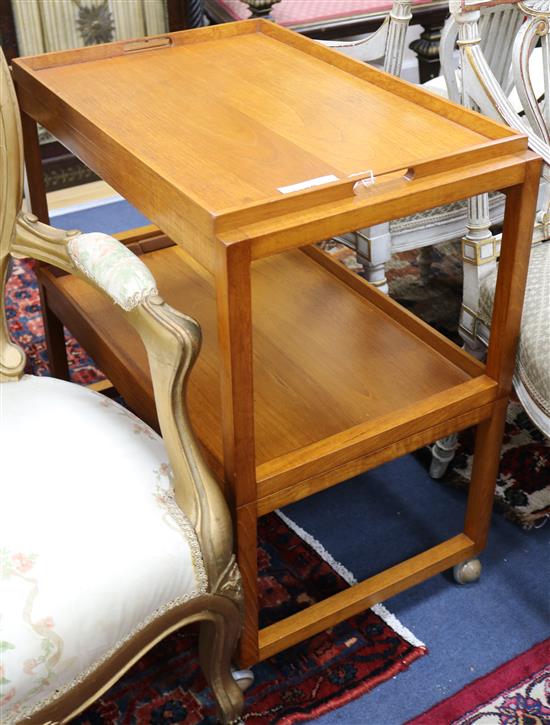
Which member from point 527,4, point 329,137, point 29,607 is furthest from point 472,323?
→ point 29,607

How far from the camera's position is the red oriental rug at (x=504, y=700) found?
1.32 m

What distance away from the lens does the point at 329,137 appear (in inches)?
49.2

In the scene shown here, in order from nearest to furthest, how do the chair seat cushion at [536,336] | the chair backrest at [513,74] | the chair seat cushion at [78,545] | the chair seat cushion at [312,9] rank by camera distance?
the chair seat cushion at [78,545], the chair seat cushion at [536,336], the chair backrest at [513,74], the chair seat cushion at [312,9]

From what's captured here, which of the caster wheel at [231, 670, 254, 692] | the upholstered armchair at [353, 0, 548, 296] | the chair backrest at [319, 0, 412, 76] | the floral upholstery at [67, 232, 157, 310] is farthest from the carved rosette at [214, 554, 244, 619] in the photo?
the chair backrest at [319, 0, 412, 76]

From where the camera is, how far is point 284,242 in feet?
3.44

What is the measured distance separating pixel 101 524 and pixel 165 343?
0.21 meters

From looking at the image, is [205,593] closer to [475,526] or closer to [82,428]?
[82,428]

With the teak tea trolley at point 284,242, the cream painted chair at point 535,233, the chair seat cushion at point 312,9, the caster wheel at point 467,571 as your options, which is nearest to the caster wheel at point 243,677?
the teak tea trolley at point 284,242

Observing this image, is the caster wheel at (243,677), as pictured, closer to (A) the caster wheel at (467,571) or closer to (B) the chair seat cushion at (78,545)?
(B) the chair seat cushion at (78,545)

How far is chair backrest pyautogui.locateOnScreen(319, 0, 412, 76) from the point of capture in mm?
1809

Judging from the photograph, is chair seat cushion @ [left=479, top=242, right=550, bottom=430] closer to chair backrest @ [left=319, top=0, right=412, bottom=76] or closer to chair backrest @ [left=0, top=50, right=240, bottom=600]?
chair backrest @ [left=0, top=50, right=240, bottom=600]

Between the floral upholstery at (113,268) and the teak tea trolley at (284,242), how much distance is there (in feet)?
0.20


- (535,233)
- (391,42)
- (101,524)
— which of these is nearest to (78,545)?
(101,524)

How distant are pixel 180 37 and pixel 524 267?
721 mm
